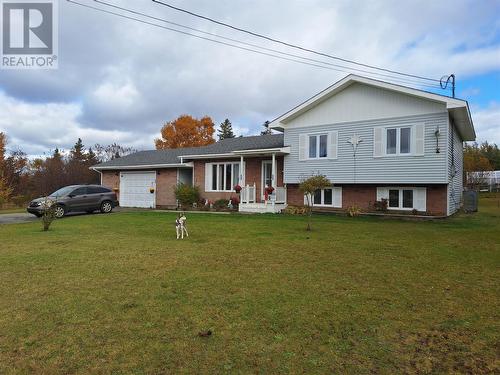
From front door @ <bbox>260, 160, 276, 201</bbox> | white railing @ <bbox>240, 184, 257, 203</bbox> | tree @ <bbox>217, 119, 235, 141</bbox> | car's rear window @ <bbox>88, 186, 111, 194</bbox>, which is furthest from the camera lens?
tree @ <bbox>217, 119, 235, 141</bbox>

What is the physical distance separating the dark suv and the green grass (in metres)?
9.85

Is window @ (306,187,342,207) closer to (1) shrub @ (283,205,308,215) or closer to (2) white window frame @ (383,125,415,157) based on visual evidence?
(1) shrub @ (283,205,308,215)

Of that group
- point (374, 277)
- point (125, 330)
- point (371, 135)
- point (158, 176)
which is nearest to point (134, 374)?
point (125, 330)

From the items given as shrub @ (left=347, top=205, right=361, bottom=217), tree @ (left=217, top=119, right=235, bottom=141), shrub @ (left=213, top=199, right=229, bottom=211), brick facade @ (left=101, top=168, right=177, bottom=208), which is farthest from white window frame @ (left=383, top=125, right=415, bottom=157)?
tree @ (left=217, top=119, right=235, bottom=141)

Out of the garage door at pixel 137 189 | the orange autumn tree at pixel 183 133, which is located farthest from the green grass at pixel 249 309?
the orange autumn tree at pixel 183 133

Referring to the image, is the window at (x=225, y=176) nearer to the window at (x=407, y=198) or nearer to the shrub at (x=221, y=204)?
the shrub at (x=221, y=204)

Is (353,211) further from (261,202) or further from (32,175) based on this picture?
(32,175)

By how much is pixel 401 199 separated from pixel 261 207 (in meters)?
7.01

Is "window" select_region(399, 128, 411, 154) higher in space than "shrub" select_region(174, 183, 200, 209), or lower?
higher

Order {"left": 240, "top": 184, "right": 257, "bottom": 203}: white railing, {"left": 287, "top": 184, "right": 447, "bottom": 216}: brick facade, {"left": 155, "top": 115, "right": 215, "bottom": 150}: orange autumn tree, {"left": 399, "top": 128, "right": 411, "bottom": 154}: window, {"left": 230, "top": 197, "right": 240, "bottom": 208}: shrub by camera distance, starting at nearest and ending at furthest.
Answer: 1. {"left": 287, "top": 184, "right": 447, "bottom": 216}: brick facade
2. {"left": 399, "top": 128, "right": 411, "bottom": 154}: window
3. {"left": 240, "top": 184, "right": 257, "bottom": 203}: white railing
4. {"left": 230, "top": 197, "right": 240, "bottom": 208}: shrub
5. {"left": 155, "top": 115, "right": 215, "bottom": 150}: orange autumn tree

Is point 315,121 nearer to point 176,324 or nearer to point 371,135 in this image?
point 371,135

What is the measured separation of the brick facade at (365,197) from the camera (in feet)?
51.6

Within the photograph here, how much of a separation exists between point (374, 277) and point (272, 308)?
7.51 feet

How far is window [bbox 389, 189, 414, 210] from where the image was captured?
16.6m
